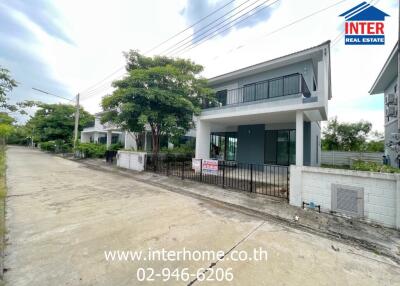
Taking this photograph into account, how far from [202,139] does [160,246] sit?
8060 mm

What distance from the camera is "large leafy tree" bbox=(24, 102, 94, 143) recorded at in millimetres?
21656

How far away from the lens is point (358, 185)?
161 inches

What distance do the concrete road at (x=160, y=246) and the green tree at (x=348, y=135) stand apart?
2176cm

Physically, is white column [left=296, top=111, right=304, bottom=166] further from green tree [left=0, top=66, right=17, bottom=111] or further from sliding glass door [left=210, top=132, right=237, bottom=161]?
green tree [left=0, top=66, right=17, bottom=111]

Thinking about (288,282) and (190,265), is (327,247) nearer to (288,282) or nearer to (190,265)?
(288,282)

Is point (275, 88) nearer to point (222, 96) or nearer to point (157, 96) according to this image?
point (222, 96)

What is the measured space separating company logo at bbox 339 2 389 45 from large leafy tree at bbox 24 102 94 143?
26380 millimetres

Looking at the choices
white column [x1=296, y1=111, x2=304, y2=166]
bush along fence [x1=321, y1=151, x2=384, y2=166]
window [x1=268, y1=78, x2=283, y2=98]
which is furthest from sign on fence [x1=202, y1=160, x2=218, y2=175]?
bush along fence [x1=321, y1=151, x2=384, y2=166]

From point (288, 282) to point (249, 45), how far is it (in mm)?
9054

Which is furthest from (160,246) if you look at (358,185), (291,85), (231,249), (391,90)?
(391,90)

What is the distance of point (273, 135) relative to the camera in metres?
10.6

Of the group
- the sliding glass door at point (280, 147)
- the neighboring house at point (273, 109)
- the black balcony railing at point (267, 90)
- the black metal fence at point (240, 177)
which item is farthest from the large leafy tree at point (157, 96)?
the sliding glass door at point (280, 147)

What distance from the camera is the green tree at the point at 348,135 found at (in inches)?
767

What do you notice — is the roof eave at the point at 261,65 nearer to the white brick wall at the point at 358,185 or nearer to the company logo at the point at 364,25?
the company logo at the point at 364,25
